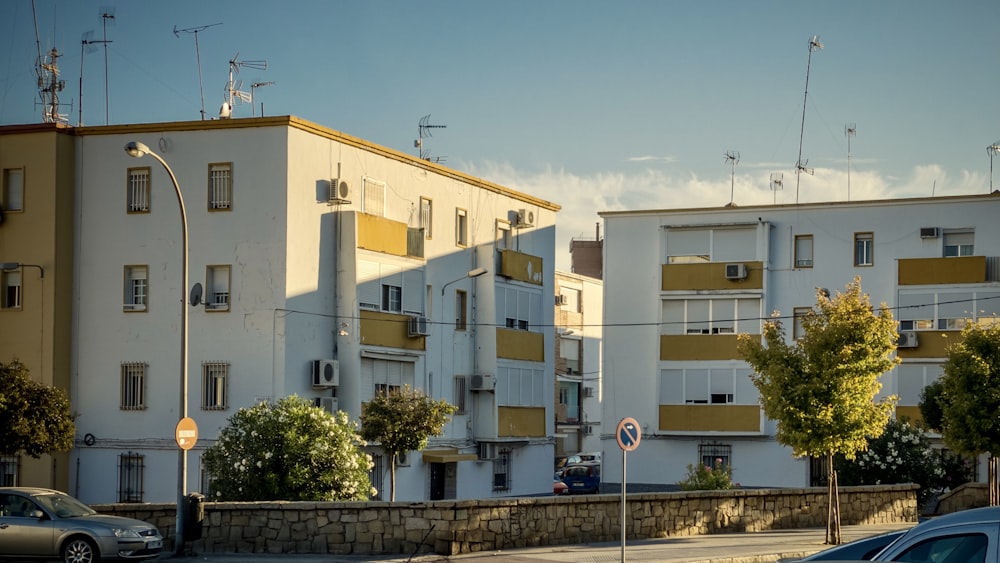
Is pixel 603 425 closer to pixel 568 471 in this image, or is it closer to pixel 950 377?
pixel 568 471

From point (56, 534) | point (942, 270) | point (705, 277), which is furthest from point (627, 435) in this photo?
point (942, 270)

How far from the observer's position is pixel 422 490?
43656 millimetres

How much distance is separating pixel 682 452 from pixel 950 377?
59.4ft

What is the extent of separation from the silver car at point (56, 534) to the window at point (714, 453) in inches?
1346

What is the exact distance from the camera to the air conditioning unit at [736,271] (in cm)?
5175

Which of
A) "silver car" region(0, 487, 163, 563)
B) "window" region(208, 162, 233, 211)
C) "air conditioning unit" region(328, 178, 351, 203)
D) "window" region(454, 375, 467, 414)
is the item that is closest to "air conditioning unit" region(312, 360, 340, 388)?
"air conditioning unit" region(328, 178, 351, 203)

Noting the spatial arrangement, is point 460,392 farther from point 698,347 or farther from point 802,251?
point 802,251

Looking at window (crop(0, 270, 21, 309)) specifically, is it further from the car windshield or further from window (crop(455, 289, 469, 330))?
the car windshield

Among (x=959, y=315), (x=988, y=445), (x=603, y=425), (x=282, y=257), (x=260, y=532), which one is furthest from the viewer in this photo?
(x=603, y=425)

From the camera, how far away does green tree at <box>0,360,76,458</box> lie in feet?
113

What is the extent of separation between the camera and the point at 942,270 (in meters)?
50.4

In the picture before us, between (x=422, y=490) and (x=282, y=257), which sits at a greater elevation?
(x=282, y=257)

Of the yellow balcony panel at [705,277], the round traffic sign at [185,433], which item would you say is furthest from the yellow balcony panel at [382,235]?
the round traffic sign at [185,433]

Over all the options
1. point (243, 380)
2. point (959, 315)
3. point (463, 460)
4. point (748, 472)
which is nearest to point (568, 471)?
point (748, 472)
